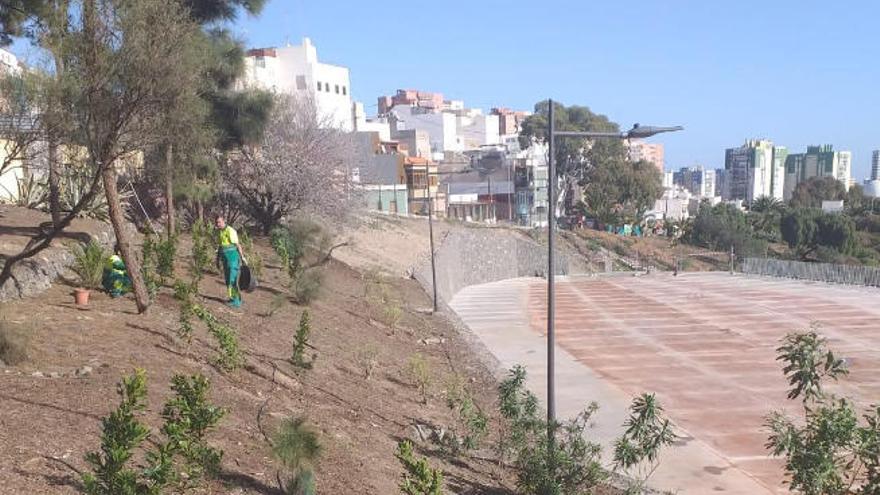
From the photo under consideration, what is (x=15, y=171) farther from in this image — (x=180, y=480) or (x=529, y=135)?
(x=529, y=135)

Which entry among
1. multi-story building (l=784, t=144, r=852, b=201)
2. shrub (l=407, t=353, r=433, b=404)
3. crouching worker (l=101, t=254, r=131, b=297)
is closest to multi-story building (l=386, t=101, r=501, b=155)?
shrub (l=407, t=353, r=433, b=404)

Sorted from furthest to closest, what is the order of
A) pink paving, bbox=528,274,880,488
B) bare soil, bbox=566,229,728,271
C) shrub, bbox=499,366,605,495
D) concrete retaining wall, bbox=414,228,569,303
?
1. bare soil, bbox=566,229,728,271
2. concrete retaining wall, bbox=414,228,569,303
3. pink paving, bbox=528,274,880,488
4. shrub, bbox=499,366,605,495

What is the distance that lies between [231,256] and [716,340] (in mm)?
17951

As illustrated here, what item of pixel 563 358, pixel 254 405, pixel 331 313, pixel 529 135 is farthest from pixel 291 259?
pixel 529 135

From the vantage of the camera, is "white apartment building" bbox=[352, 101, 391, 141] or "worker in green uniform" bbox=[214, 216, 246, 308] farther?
"white apartment building" bbox=[352, 101, 391, 141]

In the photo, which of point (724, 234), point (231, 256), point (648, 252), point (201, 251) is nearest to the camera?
point (231, 256)

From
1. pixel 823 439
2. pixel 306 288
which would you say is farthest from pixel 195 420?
pixel 306 288

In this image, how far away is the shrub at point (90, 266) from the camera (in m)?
9.82

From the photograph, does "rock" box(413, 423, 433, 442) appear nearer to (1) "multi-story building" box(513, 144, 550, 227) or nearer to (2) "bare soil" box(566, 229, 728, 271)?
(2) "bare soil" box(566, 229, 728, 271)

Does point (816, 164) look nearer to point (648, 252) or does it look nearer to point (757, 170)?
point (757, 170)

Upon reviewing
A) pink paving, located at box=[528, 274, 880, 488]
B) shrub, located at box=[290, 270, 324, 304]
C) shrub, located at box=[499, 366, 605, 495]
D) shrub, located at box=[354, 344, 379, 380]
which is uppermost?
shrub, located at box=[290, 270, 324, 304]

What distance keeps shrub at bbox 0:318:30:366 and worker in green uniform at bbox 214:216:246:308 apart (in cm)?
467

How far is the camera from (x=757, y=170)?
173 metres

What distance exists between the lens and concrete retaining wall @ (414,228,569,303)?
3642cm
